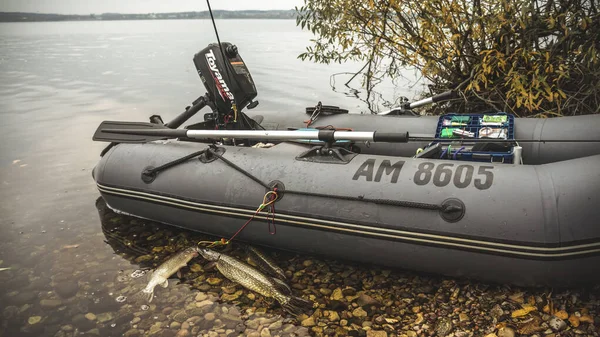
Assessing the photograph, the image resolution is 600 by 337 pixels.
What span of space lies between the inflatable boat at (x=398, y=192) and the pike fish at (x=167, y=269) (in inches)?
9.2

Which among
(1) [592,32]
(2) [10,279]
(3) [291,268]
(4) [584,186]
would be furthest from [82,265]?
(1) [592,32]

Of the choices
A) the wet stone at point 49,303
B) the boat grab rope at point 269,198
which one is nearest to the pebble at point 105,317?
the wet stone at point 49,303

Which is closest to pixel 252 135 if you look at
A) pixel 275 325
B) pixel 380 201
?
pixel 380 201

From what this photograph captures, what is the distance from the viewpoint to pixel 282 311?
3.11 metres

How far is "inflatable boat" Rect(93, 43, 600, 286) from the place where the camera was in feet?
8.92

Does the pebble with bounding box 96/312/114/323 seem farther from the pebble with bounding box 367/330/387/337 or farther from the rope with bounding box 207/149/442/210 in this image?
the pebble with bounding box 367/330/387/337

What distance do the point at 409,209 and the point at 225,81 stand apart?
2295 mm

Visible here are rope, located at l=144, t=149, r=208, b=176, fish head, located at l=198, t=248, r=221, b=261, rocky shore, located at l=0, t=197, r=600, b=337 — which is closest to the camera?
rocky shore, located at l=0, t=197, r=600, b=337

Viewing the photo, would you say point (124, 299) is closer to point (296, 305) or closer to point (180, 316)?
point (180, 316)

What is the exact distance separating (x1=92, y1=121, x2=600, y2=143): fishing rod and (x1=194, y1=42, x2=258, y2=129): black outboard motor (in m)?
0.60

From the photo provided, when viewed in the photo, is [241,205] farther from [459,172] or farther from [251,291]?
[459,172]

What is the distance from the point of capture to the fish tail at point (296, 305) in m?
3.10

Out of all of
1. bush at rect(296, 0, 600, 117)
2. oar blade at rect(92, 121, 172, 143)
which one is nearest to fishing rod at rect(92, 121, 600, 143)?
oar blade at rect(92, 121, 172, 143)

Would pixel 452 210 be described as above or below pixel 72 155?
above
